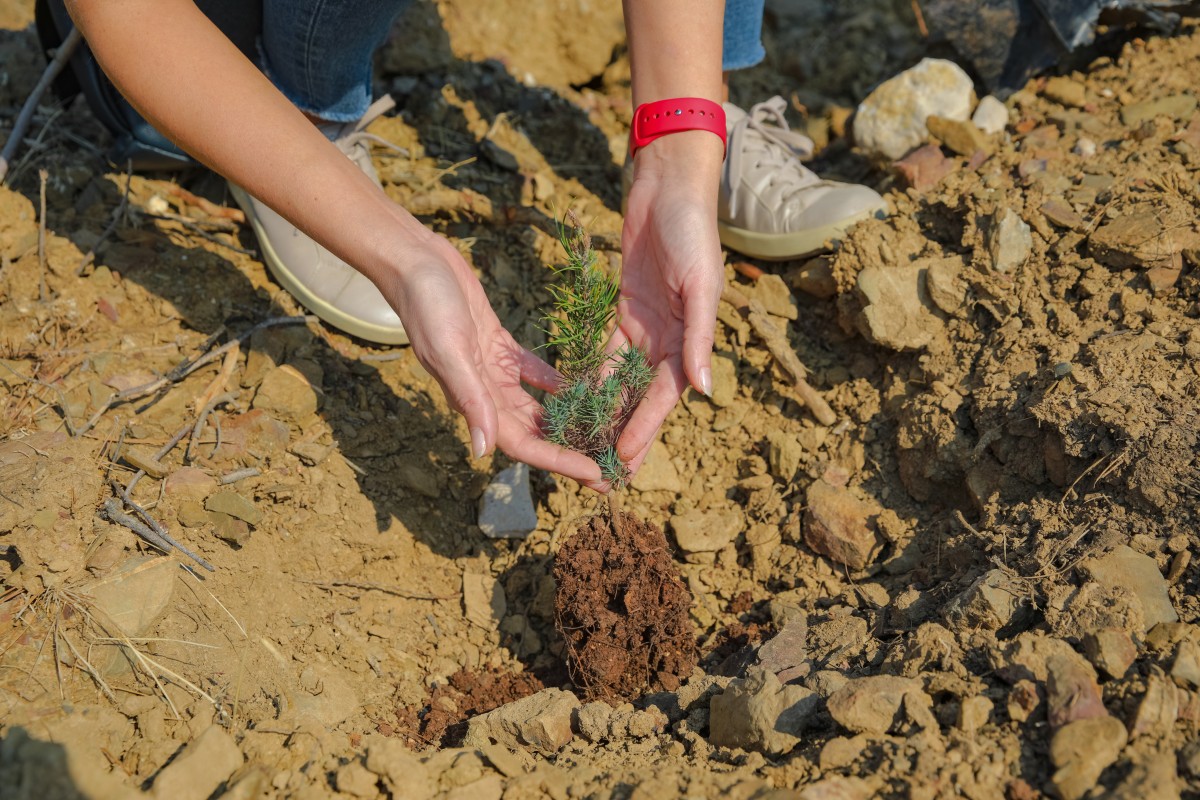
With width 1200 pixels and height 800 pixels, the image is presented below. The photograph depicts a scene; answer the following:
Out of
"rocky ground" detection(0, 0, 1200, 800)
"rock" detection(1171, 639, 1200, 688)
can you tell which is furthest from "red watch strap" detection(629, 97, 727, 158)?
"rock" detection(1171, 639, 1200, 688)

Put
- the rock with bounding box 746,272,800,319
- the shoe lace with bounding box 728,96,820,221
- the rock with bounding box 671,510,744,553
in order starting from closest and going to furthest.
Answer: the rock with bounding box 671,510,744,553, the rock with bounding box 746,272,800,319, the shoe lace with bounding box 728,96,820,221

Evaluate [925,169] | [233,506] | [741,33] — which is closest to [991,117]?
[925,169]

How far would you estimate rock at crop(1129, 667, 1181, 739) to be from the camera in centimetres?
174

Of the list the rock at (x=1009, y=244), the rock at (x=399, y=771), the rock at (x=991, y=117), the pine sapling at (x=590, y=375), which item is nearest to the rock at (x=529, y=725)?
the rock at (x=399, y=771)

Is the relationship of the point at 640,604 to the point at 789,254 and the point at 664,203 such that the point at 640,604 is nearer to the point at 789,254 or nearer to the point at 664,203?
the point at 664,203

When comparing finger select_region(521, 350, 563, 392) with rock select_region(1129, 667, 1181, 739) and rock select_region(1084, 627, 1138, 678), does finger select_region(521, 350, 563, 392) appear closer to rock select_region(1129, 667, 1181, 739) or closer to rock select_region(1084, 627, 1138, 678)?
rock select_region(1084, 627, 1138, 678)

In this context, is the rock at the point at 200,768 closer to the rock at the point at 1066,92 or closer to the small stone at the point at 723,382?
the small stone at the point at 723,382

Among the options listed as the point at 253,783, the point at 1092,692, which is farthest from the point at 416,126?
the point at 1092,692

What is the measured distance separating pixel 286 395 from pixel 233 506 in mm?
481

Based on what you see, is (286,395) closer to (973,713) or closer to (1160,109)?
(973,713)

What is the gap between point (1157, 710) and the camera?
5.76ft

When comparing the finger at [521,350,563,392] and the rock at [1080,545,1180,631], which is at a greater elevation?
the finger at [521,350,563,392]

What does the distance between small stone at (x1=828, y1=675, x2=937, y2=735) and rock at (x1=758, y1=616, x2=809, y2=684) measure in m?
0.28

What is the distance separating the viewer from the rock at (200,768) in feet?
6.08
